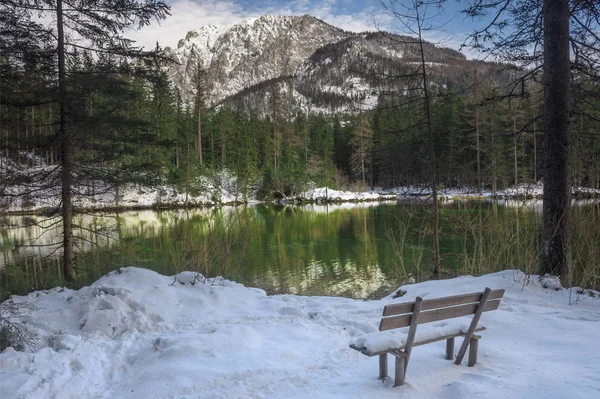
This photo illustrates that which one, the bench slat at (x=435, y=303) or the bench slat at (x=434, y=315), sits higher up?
the bench slat at (x=435, y=303)

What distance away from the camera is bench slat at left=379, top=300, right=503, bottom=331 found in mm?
3359

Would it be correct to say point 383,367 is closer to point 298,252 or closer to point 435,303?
point 435,303

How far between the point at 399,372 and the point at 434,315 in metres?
0.61

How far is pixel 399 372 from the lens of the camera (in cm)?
355

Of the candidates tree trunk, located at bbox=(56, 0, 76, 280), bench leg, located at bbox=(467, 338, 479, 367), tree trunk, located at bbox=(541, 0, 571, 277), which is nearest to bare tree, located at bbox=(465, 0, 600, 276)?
tree trunk, located at bbox=(541, 0, 571, 277)

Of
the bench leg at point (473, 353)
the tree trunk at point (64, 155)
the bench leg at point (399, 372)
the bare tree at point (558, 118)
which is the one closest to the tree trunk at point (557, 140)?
the bare tree at point (558, 118)

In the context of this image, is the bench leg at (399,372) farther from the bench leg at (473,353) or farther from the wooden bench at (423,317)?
the bench leg at (473,353)

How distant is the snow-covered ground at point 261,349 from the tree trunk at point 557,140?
2.03 feet

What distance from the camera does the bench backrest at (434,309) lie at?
11.1 ft

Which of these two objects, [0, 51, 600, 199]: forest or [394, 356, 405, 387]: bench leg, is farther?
[0, 51, 600, 199]: forest

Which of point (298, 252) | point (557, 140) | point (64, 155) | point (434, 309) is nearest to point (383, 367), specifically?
point (434, 309)

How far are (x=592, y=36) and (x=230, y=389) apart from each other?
8262mm

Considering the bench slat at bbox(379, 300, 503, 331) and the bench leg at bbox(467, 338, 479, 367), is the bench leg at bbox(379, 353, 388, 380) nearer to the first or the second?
the bench slat at bbox(379, 300, 503, 331)

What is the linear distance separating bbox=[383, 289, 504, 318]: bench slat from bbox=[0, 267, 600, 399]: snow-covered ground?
0.69m
